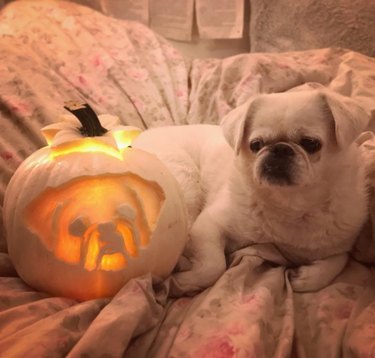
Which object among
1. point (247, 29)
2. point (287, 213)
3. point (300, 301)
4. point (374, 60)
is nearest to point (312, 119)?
point (287, 213)

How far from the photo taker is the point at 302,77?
2.12 m

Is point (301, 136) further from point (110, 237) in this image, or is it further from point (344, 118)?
point (110, 237)

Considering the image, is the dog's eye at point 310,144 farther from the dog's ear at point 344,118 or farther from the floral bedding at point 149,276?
the floral bedding at point 149,276

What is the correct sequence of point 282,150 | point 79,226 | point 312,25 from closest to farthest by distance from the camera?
1. point 79,226
2. point 282,150
3. point 312,25

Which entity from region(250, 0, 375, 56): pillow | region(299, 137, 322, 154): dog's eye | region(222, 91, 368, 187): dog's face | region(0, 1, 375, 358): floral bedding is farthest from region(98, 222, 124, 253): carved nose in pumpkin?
region(250, 0, 375, 56): pillow

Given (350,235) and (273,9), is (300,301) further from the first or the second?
(273,9)

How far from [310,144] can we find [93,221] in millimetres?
668

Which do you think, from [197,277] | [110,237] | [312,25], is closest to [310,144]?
[197,277]

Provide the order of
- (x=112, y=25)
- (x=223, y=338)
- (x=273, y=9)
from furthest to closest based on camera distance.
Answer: (x=273, y=9) → (x=112, y=25) → (x=223, y=338)

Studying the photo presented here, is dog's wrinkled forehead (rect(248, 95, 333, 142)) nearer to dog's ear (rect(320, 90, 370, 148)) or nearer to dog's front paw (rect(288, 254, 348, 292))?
dog's ear (rect(320, 90, 370, 148))

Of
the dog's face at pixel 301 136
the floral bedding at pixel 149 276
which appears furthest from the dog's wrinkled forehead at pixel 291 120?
the floral bedding at pixel 149 276

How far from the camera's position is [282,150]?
133cm

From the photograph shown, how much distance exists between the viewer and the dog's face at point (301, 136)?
4.31 ft

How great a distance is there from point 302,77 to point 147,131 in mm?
776
